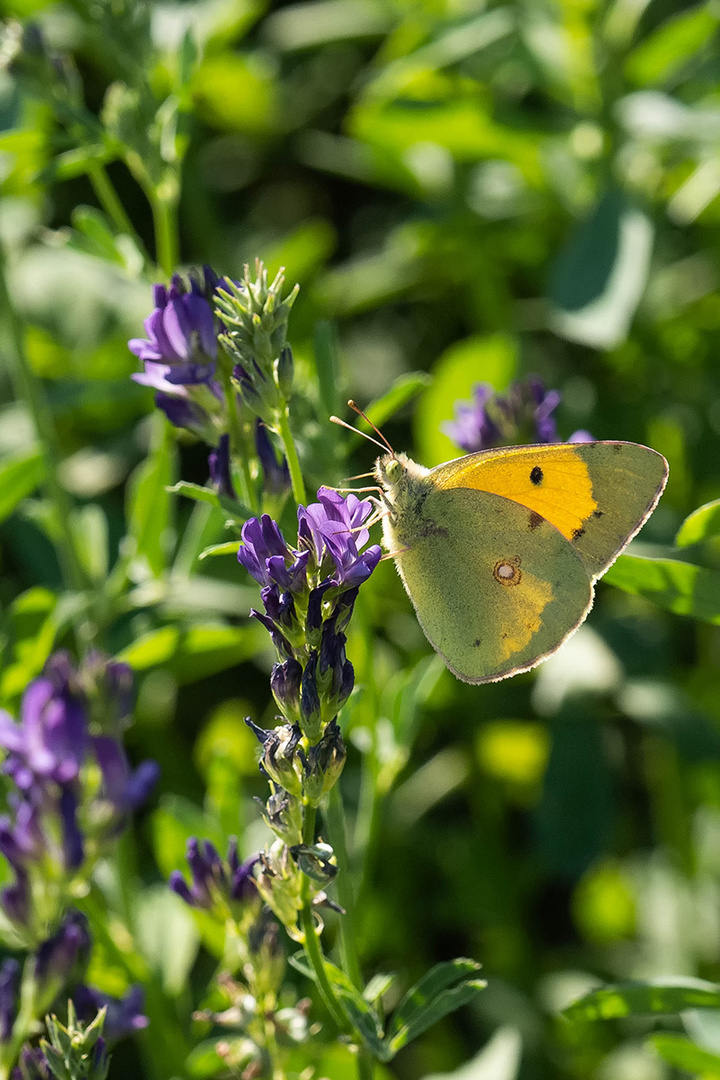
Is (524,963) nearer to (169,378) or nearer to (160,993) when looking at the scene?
(160,993)

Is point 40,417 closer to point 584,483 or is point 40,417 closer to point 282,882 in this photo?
point 584,483

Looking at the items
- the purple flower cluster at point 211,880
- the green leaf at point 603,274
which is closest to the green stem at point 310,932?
the purple flower cluster at point 211,880

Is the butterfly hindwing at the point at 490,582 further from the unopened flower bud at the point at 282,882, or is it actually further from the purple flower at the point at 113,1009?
the purple flower at the point at 113,1009

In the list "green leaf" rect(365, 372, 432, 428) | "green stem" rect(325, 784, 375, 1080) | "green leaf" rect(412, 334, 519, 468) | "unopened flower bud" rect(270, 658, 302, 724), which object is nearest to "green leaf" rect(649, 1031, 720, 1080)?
"green stem" rect(325, 784, 375, 1080)

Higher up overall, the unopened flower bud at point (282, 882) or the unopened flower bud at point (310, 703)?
the unopened flower bud at point (310, 703)

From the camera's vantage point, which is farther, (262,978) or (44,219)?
(44,219)

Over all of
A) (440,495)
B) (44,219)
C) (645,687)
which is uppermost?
(44,219)

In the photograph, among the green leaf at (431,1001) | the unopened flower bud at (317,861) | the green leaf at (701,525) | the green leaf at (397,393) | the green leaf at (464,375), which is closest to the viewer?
the unopened flower bud at (317,861)

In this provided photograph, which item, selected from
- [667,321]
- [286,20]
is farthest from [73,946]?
[286,20]
